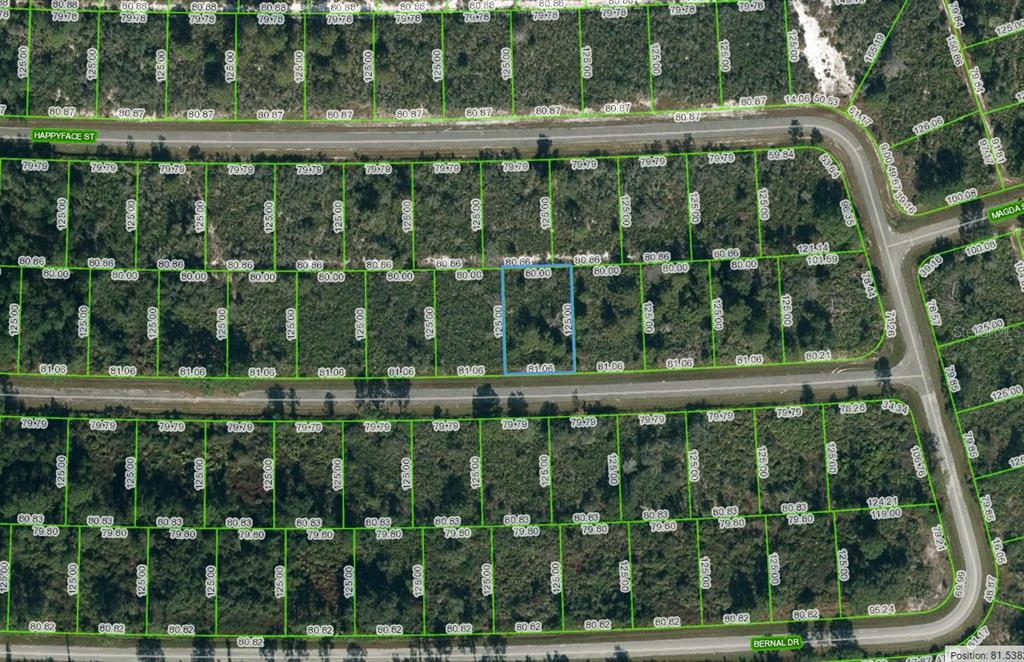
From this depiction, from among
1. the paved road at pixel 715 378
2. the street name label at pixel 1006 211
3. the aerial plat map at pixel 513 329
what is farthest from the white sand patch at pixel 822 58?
the street name label at pixel 1006 211

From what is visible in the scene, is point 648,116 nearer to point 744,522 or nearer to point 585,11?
point 585,11

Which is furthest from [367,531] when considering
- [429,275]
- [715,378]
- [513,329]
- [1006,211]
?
[1006,211]

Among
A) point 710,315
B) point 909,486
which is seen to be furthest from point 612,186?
point 909,486

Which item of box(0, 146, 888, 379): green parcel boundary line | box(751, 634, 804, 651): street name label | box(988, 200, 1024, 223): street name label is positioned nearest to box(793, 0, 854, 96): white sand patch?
box(0, 146, 888, 379): green parcel boundary line

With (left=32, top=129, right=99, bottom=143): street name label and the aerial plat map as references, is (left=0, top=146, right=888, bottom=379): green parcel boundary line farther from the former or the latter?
(left=32, top=129, right=99, bottom=143): street name label

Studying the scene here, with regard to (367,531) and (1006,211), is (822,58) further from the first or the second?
(367,531)

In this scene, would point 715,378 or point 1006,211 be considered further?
point 1006,211
